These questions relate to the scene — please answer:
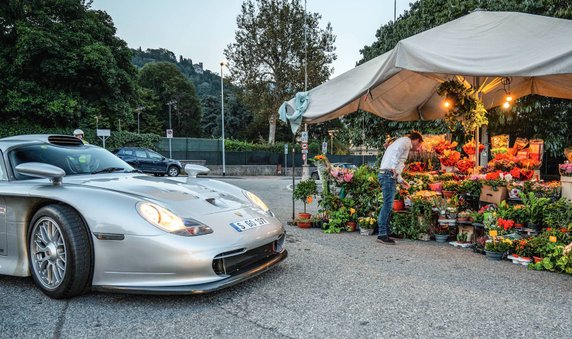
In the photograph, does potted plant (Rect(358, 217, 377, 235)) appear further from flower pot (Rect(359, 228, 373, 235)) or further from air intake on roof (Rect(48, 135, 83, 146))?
air intake on roof (Rect(48, 135, 83, 146))

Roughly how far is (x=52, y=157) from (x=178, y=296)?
2.03m

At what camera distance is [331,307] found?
115 inches

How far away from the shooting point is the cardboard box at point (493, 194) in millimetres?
5176

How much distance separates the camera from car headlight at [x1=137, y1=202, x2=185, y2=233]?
2.88 meters

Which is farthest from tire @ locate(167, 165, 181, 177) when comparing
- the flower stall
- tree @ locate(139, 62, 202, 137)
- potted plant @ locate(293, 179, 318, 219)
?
tree @ locate(139, 62, 202, 137)

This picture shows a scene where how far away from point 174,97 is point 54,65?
127 feet

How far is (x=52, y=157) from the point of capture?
385 cm

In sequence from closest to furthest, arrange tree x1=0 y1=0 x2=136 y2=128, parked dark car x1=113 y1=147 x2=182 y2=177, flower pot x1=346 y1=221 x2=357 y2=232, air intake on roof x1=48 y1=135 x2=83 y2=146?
air intake on roof x1=48 y1=135 x2=83 y2=146 < flower pot x1=346 y1=221 x2=357 y2=232 < tree x1=0 y1=0 x2=136 y2=128 < parked dark car x1=113 y1=147 x2=182 y2=177

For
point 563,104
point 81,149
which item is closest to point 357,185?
point 81,149

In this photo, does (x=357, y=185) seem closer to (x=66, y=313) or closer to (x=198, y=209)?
(x=198, y=209)

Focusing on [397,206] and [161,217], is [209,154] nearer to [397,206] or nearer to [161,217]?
[397,206]

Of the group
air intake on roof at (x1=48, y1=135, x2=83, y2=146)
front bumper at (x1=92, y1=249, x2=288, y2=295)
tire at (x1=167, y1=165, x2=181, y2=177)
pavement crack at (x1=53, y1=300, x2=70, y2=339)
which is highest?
air intake on roof at (x1=48, y1=135, x2=83, y2=146)

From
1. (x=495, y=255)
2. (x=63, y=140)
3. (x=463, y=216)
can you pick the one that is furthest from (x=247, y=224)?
(x=463, y=216)

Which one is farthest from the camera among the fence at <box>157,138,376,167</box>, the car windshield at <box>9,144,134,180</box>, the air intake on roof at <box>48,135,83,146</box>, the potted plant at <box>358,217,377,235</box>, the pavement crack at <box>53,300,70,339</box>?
the fence at <box>157,138,376,167</box>
